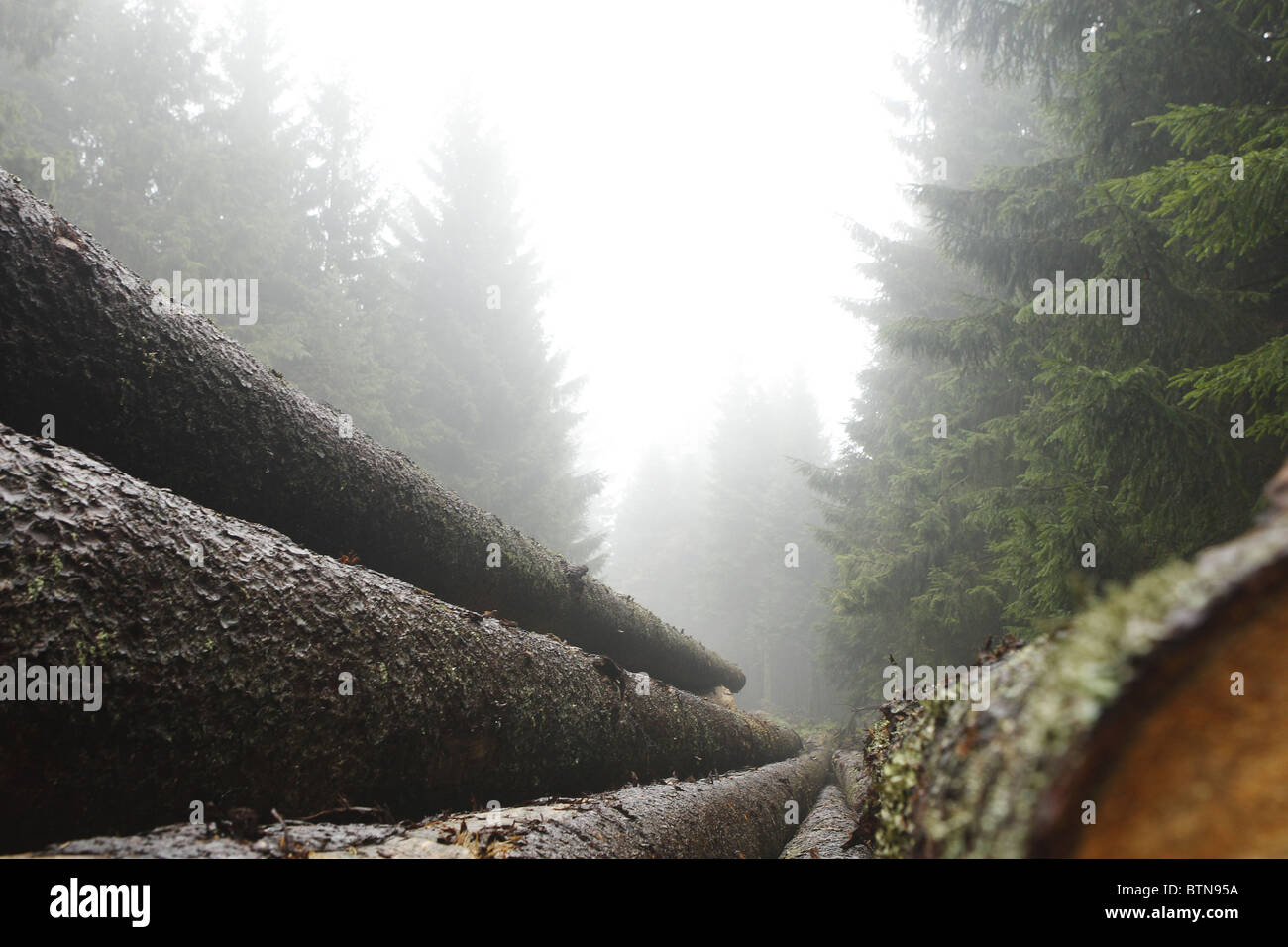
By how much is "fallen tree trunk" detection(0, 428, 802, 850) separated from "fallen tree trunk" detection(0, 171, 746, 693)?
78cm

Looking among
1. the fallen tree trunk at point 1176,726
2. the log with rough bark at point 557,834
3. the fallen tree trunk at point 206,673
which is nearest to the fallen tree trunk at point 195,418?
the fallen tree trunk at point 206,673

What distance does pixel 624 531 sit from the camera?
37719 millimetres

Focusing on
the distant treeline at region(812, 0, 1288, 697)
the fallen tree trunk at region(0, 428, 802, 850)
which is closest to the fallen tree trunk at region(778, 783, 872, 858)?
the fallen tree trunk at region(0, 428, 802, 850)

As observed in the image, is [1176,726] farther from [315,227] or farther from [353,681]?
[315,227]

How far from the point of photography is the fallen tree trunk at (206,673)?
1.62 m

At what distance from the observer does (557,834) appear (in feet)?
7.09

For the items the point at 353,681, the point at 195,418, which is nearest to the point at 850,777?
the point at 353,681

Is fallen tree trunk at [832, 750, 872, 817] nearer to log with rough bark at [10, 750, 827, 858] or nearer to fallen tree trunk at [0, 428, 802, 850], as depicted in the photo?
log with rough bark at [10, 750, 827, 858]

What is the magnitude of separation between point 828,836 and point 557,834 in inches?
104

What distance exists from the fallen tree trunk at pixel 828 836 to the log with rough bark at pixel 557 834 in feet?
0.69

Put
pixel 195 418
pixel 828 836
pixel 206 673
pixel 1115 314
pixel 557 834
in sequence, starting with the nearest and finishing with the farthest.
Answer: pixel 206 673
pixel 557 834
pixel 195 418
pixel 828 836
pixel 1115 314

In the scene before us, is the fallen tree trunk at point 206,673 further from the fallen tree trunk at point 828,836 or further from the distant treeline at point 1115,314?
the distant treeline at point 1115,314

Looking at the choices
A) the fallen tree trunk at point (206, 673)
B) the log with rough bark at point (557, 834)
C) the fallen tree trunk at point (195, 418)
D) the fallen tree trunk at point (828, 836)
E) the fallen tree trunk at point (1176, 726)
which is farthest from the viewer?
the fallen tree trunk at point (828, 836)

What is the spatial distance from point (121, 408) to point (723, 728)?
16.3 feet
